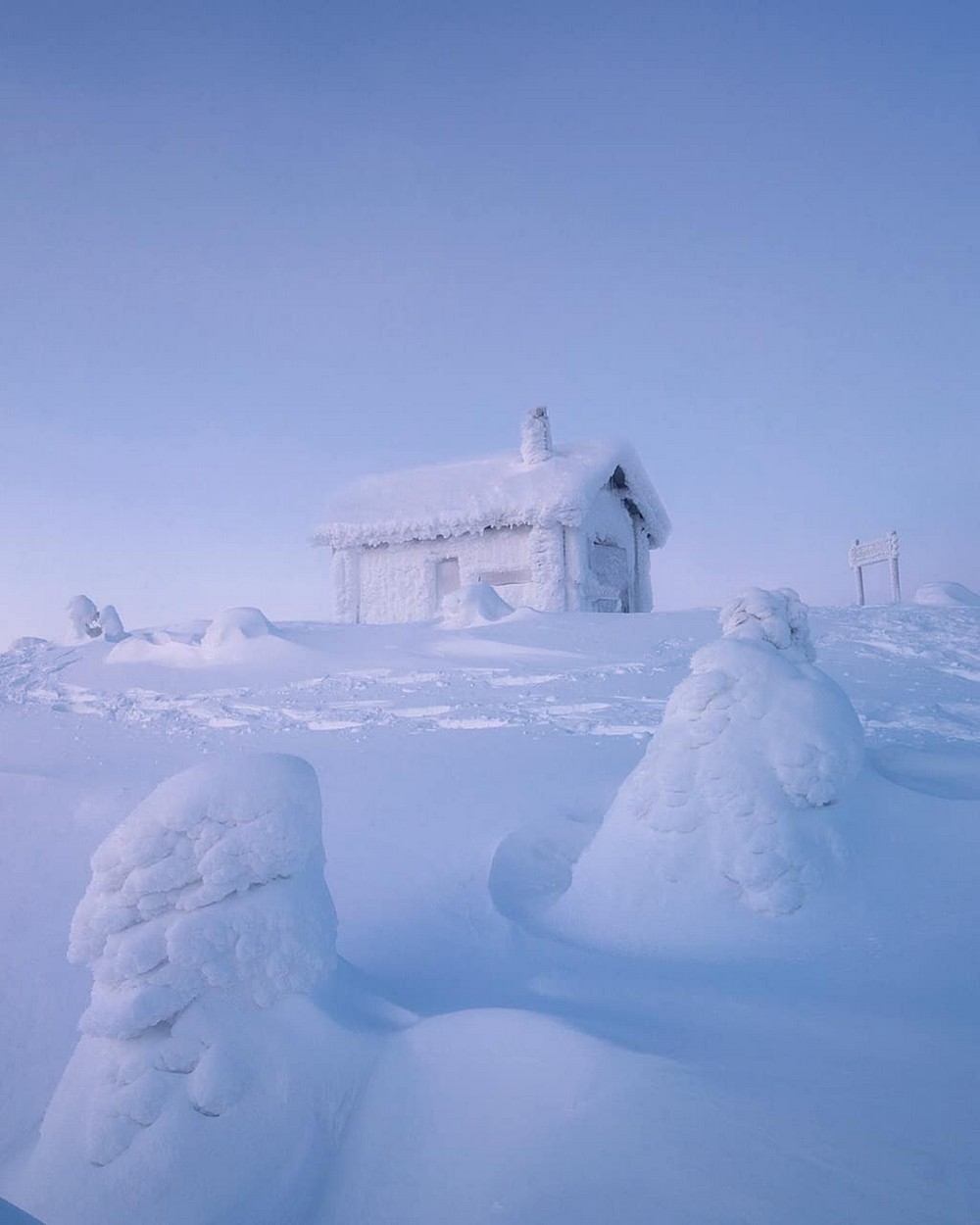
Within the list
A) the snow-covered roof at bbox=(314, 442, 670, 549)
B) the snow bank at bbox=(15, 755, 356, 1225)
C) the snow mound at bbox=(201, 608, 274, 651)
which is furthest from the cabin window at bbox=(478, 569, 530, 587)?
the snow bank at bbox=(15, 755, 356, 1225)

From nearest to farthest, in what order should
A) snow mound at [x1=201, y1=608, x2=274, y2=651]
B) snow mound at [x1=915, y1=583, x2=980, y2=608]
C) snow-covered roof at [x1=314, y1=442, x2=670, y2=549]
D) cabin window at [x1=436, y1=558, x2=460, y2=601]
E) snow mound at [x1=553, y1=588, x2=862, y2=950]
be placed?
snow mound at [x1=553, y1=588, x2=862, y2=950] → snow mound at [x1=201, y1=608, x2=274, y2=651] → snow mound at [x1=915, y1=583, x2=980, y2=608] → snow-covered roof at [x1=314, y1=442, x2=670, y2=549] → cabin window at [x1=436, y1=558, x2=460, y2=601]

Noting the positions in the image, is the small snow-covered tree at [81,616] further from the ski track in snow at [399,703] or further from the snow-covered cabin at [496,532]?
the snow-covered cabin at [496,532]

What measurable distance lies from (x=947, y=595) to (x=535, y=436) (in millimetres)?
8963

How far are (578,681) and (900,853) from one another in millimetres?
5246

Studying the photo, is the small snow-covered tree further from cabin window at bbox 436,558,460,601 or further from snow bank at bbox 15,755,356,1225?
snow bank at bbox 15,755,356,1225

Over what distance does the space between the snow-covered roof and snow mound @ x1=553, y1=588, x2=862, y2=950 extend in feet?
37.1

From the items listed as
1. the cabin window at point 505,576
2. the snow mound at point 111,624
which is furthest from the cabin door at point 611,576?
the snow mound at point 111,624

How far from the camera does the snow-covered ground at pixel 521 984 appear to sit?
2111 mm

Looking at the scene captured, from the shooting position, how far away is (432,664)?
33.7 ft

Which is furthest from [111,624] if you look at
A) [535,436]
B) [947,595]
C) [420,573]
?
[947,595]

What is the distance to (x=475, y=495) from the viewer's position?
16438 millimetres

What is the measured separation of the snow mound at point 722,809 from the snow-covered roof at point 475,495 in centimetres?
1129

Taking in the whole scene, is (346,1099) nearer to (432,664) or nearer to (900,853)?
(900,853)

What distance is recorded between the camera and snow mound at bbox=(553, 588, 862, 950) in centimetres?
384
